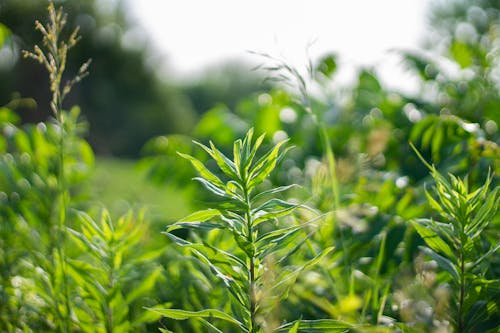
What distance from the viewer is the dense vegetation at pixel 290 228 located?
2.76ft

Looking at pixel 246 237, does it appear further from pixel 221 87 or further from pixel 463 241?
pixel 221 87

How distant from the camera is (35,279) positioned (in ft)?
3.79

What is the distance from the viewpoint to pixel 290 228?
826mm

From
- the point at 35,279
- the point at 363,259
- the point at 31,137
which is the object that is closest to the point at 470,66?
the point at 363,259

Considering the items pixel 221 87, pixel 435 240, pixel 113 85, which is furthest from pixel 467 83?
pixel 221 87

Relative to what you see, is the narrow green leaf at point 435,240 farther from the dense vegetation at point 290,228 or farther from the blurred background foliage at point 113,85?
the blurred background foliage at point 113,85

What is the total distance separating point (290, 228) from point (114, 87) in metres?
30.4

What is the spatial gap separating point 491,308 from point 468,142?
0.59 metres

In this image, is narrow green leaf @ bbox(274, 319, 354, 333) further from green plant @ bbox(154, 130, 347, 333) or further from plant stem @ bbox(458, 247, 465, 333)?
plant stem @ bbox(458, 247, 465, 333)

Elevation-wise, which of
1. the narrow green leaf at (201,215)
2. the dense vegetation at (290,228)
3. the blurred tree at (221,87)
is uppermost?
the narrow green leaf at (201,215)

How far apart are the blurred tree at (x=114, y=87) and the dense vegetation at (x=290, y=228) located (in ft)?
57.1

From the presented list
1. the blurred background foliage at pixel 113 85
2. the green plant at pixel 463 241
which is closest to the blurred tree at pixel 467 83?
the green plant at pixel 463 241

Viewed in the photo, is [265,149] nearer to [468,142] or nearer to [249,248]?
[468,142]

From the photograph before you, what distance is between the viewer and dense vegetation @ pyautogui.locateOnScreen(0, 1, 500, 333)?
2.76 ft
